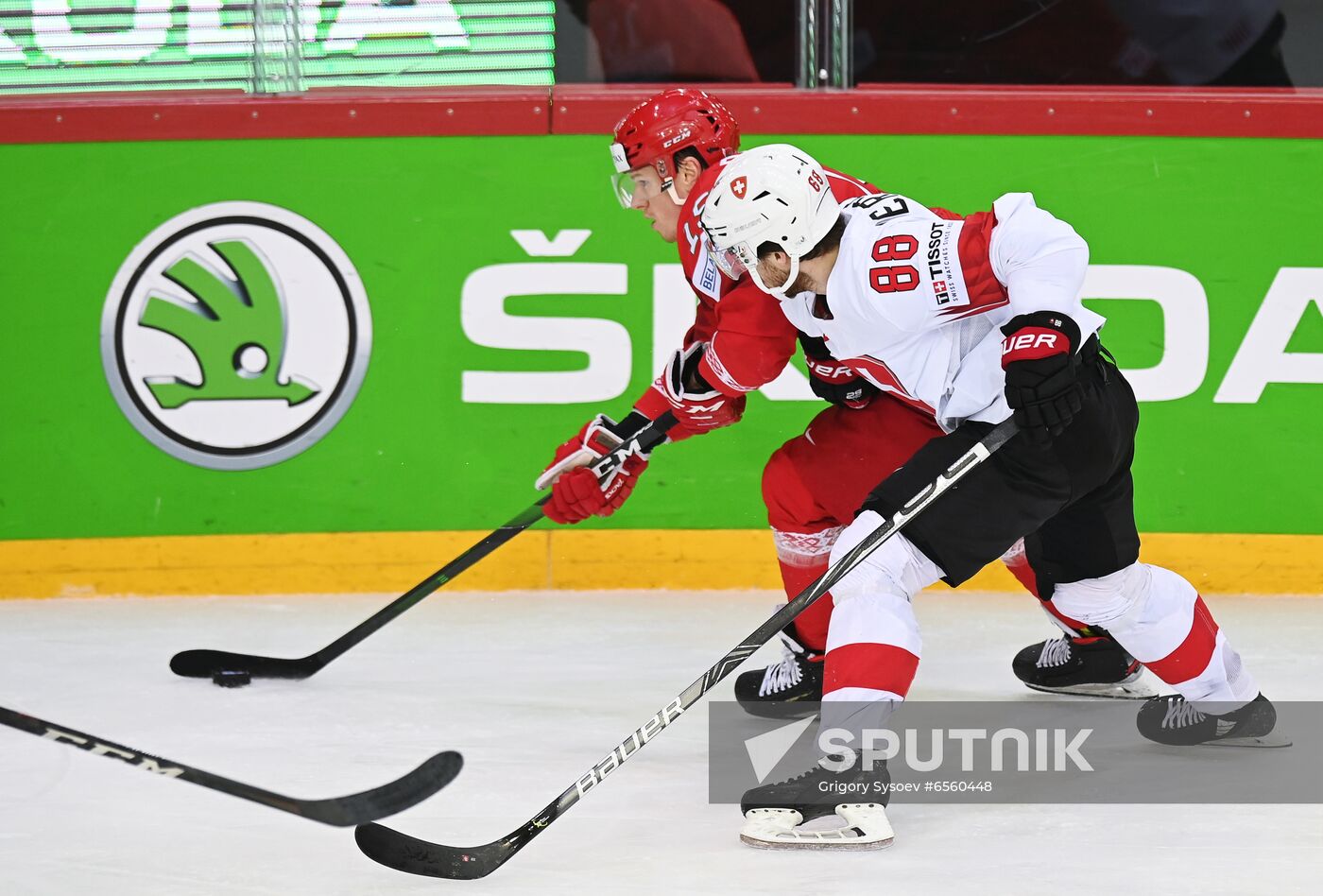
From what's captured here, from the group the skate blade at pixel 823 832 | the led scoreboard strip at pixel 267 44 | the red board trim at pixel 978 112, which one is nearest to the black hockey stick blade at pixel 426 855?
the skate blade at pixel 823 832

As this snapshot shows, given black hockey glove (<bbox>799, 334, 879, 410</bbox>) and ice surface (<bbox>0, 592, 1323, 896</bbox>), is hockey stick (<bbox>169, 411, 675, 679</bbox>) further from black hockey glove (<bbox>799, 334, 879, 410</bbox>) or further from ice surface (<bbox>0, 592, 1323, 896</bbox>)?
black hockey glove (<bbox>799, 334, 879, 410</bbox>)

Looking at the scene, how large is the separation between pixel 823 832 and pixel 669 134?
132cm

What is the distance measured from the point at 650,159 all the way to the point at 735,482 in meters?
1.29

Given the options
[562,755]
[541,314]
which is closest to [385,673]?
[562,755]

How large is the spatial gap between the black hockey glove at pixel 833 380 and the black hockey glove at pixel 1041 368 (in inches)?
22.5

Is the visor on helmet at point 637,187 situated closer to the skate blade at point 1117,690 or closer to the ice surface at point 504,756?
the ice surface at point 504,756

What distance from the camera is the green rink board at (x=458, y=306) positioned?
3867mm

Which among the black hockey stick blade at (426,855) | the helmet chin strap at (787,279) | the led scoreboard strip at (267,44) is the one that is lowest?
the black hockey stick blade at (426,855)

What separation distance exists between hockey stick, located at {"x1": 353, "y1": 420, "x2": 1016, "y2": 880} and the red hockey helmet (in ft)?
2.91

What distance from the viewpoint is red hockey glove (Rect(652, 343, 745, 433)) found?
2.79 meters

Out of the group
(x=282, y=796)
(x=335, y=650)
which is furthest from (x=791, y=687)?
(x=282, y=796)

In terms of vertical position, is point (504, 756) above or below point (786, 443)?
below

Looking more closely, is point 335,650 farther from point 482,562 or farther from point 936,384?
point 936,384

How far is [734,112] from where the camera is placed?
152 inches
